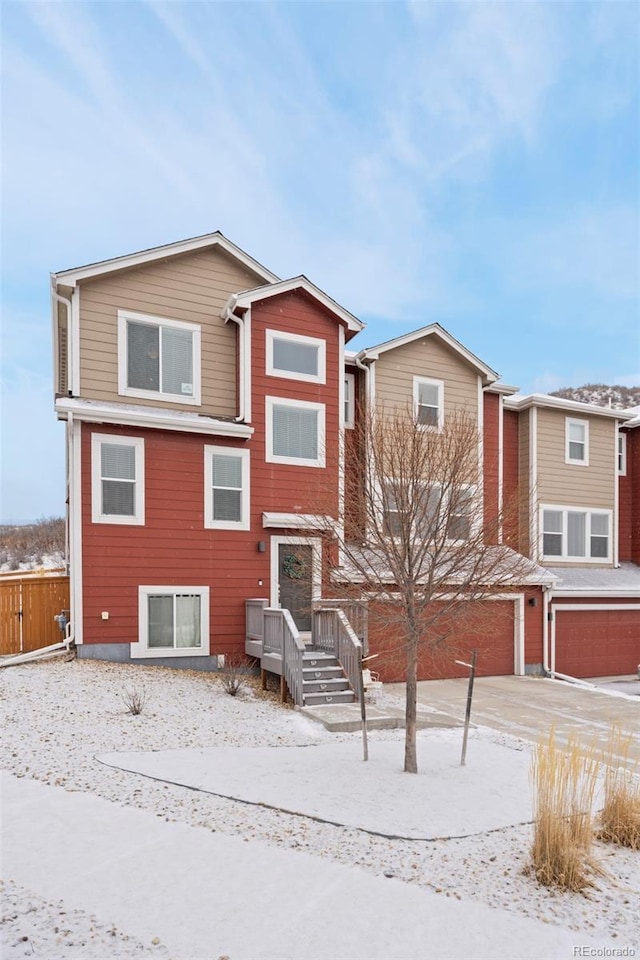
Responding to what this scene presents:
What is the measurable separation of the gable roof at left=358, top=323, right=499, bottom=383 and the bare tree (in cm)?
774

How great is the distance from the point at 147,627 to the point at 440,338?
1009 centimetres

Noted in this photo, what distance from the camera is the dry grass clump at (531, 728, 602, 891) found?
14.0 ft

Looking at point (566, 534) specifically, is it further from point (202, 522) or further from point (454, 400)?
point (202, 522)

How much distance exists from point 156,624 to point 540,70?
47.5ft

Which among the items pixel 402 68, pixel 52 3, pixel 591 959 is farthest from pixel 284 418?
pixel 591 959

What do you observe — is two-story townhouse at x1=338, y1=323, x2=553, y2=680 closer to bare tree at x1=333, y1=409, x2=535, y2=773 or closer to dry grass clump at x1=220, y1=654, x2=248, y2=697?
dry grass clump at x1=220, y1=654, x2=248, y2=697

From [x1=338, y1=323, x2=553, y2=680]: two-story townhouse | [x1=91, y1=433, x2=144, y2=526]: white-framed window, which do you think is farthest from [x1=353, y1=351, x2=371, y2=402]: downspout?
[x1=91, y1=433, x2=144, y2=526]: white-framed window

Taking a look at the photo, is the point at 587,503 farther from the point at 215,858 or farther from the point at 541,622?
the point at 215,858

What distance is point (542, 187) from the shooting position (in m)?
23.3

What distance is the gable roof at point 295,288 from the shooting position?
13.1 meters

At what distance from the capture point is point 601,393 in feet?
184

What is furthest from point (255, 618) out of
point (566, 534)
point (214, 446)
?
point (566, 534)

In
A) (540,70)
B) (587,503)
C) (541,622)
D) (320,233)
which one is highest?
(320,233)

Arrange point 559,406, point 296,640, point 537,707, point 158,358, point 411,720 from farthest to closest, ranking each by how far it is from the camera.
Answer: point 559,406
point 158,358
point 537,707
point 296,640
point 411,720
